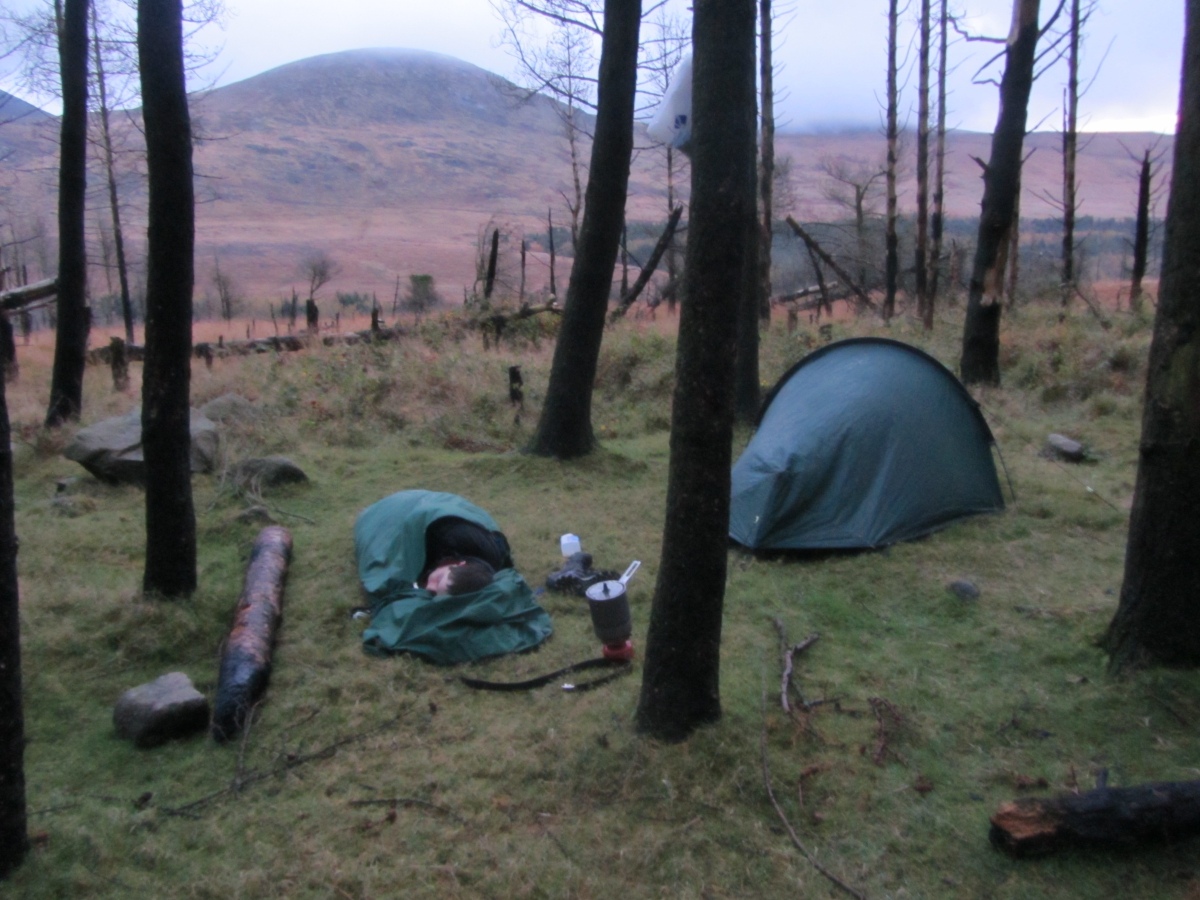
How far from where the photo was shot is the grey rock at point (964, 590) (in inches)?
236

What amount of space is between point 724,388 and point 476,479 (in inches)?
238

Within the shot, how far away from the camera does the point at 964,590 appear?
19.8 ft

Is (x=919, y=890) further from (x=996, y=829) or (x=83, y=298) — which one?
(x=83, y=298)

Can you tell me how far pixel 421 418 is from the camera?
40.8ft

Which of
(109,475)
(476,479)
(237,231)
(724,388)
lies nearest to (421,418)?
(476,479)

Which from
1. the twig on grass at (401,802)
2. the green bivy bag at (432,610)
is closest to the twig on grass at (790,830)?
the twig on grass at (401,802)

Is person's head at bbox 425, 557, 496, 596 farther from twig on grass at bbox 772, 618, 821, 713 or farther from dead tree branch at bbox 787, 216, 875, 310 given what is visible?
dead tree branch at bbox 787, 216, 875, 310

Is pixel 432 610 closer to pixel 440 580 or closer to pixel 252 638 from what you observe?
pixel 440 580

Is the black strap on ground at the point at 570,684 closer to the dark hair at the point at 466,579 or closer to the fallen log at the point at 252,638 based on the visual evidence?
the dark hair at the point at 466,579

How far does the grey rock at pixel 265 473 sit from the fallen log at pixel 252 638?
1.93 meters

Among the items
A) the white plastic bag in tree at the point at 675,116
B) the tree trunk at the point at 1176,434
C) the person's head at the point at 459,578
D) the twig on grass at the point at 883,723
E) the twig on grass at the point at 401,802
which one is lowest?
the twig on grass at the point at 401,802

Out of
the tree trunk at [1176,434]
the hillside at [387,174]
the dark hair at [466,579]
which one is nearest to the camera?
the tree trunk at [1176,434]

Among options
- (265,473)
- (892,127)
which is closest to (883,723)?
(265,473)

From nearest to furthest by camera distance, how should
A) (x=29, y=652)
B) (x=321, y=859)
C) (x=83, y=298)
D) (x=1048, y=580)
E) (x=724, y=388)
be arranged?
1. (x=321, y=859)
2. (x=724, y=388)
3. (x=29, y=652)
4. (x=1048, y=580)
5. (x=83, y=298)
